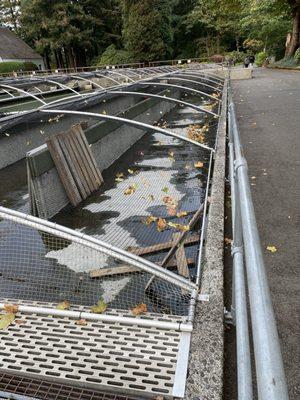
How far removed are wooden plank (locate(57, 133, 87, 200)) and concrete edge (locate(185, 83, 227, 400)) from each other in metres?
3.35

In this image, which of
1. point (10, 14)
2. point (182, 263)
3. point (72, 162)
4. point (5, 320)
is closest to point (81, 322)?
point (5, 320)

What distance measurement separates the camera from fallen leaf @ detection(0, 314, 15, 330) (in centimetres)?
309

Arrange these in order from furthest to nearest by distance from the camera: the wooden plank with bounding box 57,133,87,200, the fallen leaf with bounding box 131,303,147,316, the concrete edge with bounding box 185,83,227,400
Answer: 1. the wooden plank with bounding box 57,133,87,200
2. the fallen leaf with bounding box 131,303,147,316
3. the concrete edge with bounding box 185,83,227,400

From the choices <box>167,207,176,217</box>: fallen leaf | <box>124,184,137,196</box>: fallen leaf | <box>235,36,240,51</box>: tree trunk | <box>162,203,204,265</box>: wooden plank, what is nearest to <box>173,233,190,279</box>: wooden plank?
<box>162,203,204,265</box>: wooden plank

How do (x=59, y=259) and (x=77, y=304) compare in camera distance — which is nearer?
(x=77, y=304)

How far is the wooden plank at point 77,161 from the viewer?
7.05m

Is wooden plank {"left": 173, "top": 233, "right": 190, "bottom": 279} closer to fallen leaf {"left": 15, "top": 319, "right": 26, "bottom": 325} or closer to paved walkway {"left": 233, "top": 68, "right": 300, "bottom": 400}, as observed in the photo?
paved walkway {"left": 233, "top": 68, "right": 300, "bottom": 400}

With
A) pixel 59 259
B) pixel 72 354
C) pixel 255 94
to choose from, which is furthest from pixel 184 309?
pixel 255 94

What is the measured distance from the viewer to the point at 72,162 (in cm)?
696

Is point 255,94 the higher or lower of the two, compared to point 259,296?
lower

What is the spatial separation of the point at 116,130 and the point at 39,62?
5743cm

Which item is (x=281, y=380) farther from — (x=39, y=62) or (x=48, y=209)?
(x=39, y=62)

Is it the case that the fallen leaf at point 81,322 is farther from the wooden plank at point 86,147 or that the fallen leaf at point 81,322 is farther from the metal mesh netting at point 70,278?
the wooden plank at point 86,147

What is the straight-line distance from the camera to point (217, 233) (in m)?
4.23
